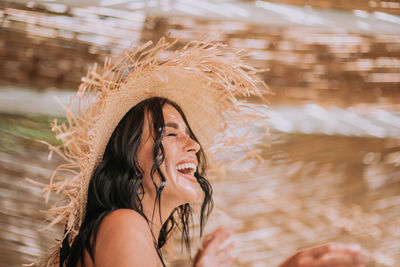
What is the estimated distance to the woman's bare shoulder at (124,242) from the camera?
885mm

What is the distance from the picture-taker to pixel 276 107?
1.79 meters

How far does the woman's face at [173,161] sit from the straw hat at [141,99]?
9 centimetres

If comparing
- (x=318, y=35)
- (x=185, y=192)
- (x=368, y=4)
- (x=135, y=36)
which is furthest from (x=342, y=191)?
(x=135, y=36)

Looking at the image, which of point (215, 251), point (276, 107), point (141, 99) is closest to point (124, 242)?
point (215, 251)

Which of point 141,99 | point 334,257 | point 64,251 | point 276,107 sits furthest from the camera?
point 276,107

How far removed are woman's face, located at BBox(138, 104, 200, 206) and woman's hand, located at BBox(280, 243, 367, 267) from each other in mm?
375

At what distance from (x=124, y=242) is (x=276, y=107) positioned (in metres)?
1.06

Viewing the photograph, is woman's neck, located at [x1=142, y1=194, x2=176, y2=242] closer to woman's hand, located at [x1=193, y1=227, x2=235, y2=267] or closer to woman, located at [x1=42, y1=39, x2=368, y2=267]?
woman, located at [x1=42, y1=39, x2=368, y2=267]

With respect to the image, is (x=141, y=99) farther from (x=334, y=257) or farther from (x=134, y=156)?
(x=334, y=257)

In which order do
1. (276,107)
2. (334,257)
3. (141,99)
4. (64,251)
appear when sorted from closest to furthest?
(334,257) → (64,251) → (141,99) → (276,107)

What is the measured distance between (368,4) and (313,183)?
78cm

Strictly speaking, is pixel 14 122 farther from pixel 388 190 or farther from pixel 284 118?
pixel 388 190

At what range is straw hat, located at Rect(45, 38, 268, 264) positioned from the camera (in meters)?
1.06

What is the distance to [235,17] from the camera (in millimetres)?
1703
